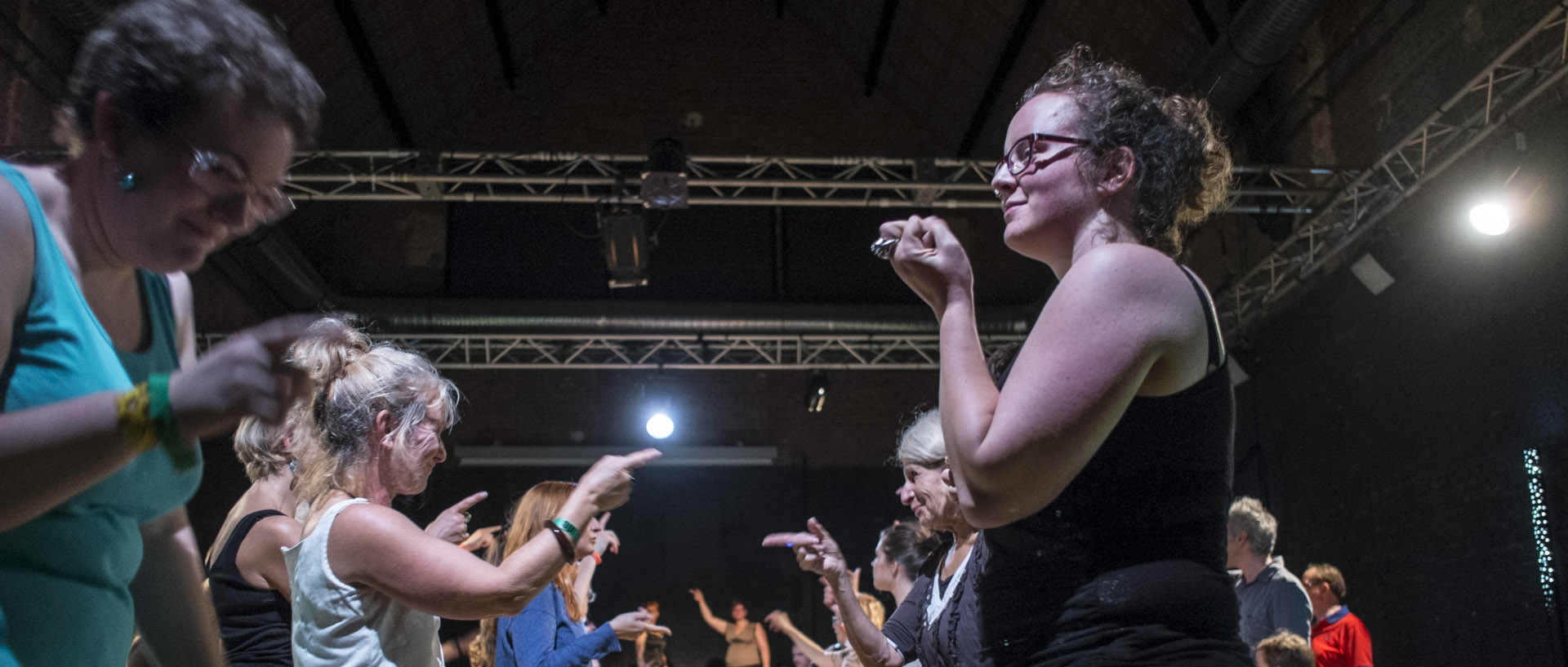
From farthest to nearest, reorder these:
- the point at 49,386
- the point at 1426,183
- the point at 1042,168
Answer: the point at 1426,183 < the point at 1042,168 < the point at 49,386

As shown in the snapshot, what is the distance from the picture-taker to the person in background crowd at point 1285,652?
4.07 m

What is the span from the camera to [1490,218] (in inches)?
224

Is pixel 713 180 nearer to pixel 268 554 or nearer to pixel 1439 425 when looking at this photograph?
pixel 1439 425

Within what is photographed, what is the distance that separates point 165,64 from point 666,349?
32.1ft

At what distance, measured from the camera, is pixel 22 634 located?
918 millimetres

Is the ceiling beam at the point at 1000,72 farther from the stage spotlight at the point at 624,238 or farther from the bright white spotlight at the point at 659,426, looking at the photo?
the bright white spotlight at the point at 659,426

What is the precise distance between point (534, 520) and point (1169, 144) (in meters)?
2.66

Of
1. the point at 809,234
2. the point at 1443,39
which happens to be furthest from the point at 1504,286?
the point at 809,234

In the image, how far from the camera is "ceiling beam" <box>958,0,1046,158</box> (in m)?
9.24

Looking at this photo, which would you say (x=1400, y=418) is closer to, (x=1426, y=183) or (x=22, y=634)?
(x=1426, y=183)

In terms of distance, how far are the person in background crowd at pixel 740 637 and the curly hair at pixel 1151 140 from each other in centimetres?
943

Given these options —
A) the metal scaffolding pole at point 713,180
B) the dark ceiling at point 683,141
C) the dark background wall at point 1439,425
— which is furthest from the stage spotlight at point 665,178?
the dark background wall at point 1439,425

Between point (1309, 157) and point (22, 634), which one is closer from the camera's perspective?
point (22, 634)

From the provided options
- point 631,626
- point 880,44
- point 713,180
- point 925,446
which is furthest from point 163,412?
point 880,44
